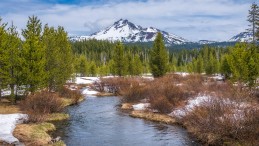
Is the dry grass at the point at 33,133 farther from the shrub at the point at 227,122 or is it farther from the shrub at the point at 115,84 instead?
the shrub at the point at 115,84

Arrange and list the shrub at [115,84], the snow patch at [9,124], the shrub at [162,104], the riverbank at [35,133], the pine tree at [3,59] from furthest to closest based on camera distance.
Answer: the shrub at [115,84]
the pine tree at [3,59]
the shrub at [162,104]
the snow patch at [9,124]
the riverbank at [35,133]

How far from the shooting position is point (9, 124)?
2734cm

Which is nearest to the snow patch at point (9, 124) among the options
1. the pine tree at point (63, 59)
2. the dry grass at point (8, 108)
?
the dry grass at point (8, 108)

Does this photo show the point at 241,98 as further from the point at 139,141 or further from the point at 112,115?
the point at 112,115

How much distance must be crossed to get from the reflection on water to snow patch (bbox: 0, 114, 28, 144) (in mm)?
3407

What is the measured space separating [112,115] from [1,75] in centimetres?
1354

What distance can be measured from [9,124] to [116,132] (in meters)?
8.56

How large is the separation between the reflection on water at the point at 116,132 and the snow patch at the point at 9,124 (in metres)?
3.41

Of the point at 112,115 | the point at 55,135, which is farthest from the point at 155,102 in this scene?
the point at 55,135

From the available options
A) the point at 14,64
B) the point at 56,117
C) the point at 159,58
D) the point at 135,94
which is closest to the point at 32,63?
the point at 14,64

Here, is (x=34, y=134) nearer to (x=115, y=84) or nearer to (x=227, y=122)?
(x=227, y=122)

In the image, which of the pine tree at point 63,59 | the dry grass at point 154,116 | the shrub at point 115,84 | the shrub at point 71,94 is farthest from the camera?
the shrub at point 115,84

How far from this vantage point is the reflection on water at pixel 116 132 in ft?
78.2

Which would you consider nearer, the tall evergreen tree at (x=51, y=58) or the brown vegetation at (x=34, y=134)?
the brown vegetation at (x=34, y=134)
